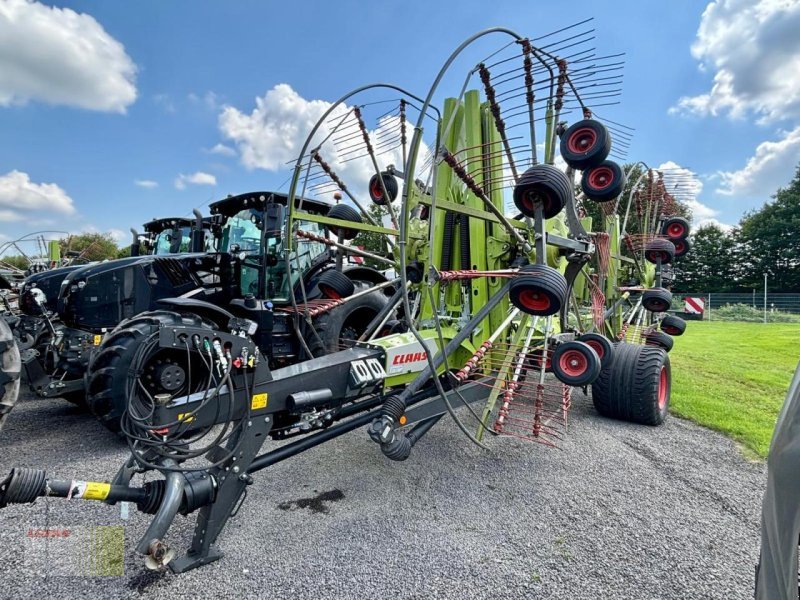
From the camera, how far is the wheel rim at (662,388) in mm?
5055

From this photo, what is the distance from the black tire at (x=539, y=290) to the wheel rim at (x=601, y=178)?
1424mm

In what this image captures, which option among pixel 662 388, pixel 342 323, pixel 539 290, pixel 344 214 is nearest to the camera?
pixel 539 290

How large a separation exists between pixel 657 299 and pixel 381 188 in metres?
3.98

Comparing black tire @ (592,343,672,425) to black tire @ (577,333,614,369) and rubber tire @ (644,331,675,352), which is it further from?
rubber tire @ (644,331,675,352)

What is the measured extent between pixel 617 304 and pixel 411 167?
16.6 feet

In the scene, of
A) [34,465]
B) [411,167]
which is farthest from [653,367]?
[34,465]

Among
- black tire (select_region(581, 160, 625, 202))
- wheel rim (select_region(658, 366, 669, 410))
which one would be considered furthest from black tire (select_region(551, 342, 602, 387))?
wheel rim (select_region(658, 366, 669, 410))

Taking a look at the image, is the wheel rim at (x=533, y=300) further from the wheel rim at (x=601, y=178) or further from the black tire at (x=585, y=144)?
the wheel rim at (x=601, y=178)

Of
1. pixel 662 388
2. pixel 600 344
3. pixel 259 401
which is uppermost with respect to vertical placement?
pixel 600 344

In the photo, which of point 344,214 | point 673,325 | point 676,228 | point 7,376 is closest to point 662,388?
point 673,325

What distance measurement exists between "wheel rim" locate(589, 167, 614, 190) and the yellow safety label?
123 inches

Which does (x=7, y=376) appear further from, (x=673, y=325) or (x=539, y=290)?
(x=673, y=325)

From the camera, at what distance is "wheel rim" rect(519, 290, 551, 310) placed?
2.94 m

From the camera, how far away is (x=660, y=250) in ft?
22.1
